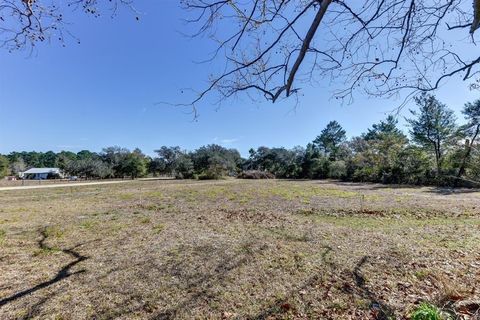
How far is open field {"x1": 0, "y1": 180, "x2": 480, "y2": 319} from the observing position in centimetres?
282

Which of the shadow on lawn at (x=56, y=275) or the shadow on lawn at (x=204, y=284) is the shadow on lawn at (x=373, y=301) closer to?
the shadow on lawn at (x=204, y=284)

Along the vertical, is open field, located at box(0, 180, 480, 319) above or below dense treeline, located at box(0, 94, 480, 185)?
below

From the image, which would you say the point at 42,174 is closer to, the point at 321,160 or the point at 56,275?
the point at 321,160

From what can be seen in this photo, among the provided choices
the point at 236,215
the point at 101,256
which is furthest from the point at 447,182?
the point at 101,256

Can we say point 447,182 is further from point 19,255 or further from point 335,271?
point 19,255

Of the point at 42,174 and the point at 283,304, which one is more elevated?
the point at 42,174

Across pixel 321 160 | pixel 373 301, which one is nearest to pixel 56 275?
pixel 373 301

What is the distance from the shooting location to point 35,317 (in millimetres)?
2633

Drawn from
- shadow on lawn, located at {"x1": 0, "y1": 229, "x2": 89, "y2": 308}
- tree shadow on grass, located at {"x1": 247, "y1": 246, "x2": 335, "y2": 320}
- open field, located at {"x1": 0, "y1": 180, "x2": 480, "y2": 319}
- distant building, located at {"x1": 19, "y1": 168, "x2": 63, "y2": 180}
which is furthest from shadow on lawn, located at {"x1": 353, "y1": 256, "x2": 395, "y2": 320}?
distant building, located at {"x1": 19, "y1": 168, "x2": 63, "y2": 180}

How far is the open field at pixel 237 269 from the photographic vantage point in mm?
2818

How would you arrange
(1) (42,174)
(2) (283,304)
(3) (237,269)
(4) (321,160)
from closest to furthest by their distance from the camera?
(2) (283,304) < (3) (237,269) < (4) (321,160) < (1) (42,174)

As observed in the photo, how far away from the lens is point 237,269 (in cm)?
380

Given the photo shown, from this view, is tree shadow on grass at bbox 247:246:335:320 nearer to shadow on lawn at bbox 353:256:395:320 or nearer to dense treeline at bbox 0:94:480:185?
shadow on lawn at bbox 353:256:395:320

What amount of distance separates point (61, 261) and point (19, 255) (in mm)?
980
